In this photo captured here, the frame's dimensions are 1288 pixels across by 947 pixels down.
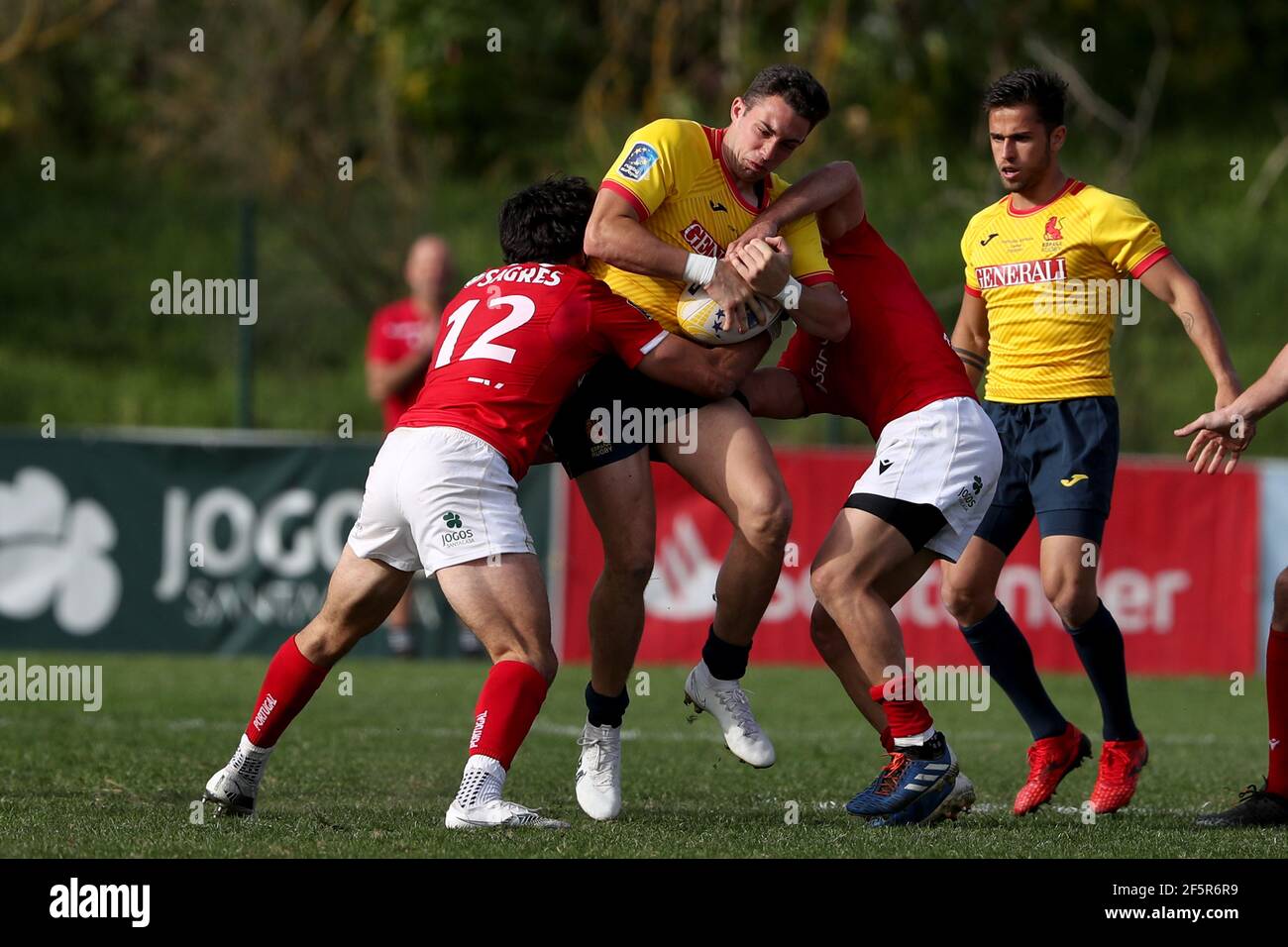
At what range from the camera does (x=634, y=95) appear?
20859 millimetres

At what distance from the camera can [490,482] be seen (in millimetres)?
5148

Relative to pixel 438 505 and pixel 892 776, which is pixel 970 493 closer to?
pixel 892 776

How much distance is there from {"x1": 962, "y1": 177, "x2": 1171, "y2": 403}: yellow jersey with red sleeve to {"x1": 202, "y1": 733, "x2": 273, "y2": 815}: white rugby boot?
2.92 meters

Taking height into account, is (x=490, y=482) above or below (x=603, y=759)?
above

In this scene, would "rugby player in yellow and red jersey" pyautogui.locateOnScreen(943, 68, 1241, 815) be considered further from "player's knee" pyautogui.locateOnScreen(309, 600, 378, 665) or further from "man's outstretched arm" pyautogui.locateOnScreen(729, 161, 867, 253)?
"player's knee" pyautogui.locateOnScreen(309, 600, 378, 665)

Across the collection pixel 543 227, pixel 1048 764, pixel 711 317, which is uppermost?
pixel 543 227

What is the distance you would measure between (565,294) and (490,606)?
3.38 ft

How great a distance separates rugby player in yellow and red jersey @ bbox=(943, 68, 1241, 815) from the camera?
5.94 m

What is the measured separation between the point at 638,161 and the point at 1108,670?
7.91ft

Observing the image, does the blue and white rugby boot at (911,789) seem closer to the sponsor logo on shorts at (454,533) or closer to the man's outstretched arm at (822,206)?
the sponsor logo on shorts at (454,533)

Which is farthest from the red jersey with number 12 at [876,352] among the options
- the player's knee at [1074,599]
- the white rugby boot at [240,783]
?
the white rugby boot at [240,783]

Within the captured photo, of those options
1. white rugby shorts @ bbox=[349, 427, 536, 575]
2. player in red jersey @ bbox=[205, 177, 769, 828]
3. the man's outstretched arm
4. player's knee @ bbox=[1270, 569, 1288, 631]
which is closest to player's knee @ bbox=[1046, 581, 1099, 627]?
player's knee @ bbox=[1270, 569, 1288, 631]

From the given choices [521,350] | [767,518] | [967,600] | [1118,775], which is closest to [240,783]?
[521,350]
